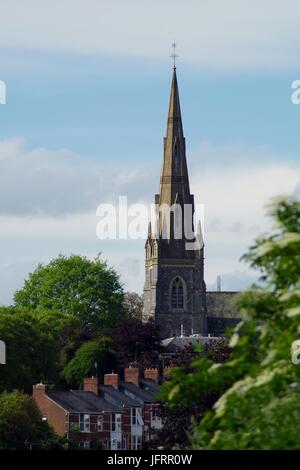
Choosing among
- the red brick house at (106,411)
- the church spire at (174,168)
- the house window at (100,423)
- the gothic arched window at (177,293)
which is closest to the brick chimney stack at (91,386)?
the red brick house at (106,411)

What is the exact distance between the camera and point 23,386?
356 ft

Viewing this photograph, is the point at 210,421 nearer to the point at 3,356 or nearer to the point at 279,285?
the point at 279,285

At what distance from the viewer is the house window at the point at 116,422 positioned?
106500 millimetres

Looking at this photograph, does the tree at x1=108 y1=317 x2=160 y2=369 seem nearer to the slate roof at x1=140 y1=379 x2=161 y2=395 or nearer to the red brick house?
the slate roof at x1=140 y1=379 x2=161 y2=395

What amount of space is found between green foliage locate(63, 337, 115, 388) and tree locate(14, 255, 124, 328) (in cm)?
3076

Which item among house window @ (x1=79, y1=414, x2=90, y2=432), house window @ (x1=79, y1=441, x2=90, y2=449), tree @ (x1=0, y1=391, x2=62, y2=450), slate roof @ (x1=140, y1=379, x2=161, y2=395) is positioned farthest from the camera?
slate roof @ (x1=140, y1=379, x2=161, y2=395)

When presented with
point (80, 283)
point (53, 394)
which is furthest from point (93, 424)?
point (80, 283)

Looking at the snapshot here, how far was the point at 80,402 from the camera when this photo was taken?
103688mm

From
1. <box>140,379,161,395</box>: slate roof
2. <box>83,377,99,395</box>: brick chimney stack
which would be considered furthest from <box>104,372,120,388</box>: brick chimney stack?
<box>83,377,99,395</box>: brick chimney stack

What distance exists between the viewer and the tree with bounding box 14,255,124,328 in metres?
165

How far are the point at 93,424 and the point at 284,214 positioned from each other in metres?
78.7

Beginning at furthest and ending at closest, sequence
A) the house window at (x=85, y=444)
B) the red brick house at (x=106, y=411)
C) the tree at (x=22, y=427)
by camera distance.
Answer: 1. the red brick house at (x=106, y=411)
2. the house window at (x=85, y=444)
3. the tree at (x=22, y=427)

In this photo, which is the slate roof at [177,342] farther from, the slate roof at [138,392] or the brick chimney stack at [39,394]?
the brick chimney stack at [39,394]

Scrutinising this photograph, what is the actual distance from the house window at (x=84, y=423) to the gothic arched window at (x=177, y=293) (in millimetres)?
84130
